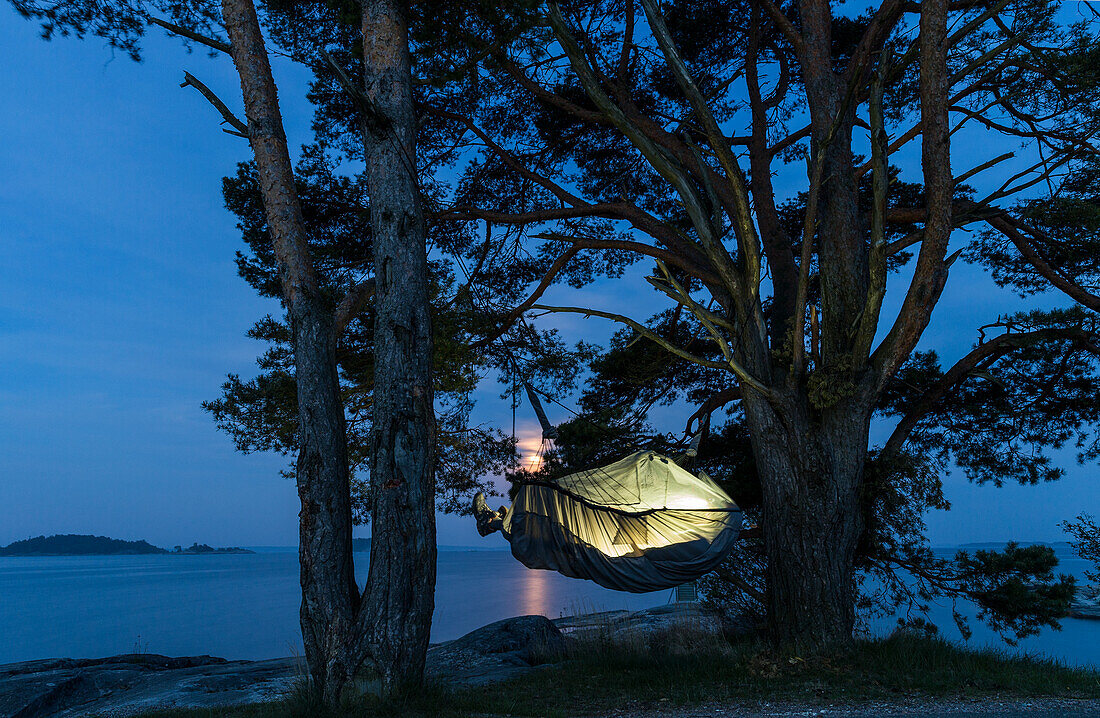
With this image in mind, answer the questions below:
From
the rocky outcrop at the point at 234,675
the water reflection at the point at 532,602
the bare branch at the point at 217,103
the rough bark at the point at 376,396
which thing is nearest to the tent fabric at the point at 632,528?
the rough bark at the point at 376,396

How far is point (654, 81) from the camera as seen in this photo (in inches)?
237

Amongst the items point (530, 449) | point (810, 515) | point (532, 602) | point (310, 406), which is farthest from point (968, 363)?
point (532, 602)

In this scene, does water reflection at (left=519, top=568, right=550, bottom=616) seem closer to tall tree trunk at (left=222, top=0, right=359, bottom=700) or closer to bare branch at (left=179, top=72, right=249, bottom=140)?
tall tree trunk at (left=222, top=0, right=359, bottom=700)

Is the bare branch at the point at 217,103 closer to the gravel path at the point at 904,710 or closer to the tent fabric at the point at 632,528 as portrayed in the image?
the tent fabric at the point at 632,528

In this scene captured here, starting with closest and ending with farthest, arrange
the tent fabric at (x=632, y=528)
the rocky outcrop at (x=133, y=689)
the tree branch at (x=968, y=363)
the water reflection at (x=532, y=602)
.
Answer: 1. the tent fabric at (x=632, y=528)
2. the rocky outcrop at (x=133, y=689)
3. the tree branch at (x=968, y=363)
4. the water reflection at (x=532, y=602)

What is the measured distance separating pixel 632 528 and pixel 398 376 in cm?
166

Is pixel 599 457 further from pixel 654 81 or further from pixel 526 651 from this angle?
pixel 654 81

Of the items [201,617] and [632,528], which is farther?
[201,617]

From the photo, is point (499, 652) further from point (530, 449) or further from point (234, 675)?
point (234, 675)

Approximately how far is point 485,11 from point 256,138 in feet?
5.35

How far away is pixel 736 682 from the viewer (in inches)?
137

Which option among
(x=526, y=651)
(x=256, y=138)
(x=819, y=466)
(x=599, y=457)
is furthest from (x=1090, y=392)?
(x=256, y=138)

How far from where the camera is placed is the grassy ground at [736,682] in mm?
2898

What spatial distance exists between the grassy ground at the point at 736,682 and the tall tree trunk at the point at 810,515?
0.75 ft
